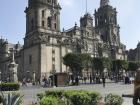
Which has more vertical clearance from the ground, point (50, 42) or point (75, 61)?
point (50, 42)

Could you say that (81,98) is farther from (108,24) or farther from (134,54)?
(134,54)

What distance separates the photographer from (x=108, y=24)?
10100 cm

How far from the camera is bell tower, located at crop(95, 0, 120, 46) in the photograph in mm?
101169

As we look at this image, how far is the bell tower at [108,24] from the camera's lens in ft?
332

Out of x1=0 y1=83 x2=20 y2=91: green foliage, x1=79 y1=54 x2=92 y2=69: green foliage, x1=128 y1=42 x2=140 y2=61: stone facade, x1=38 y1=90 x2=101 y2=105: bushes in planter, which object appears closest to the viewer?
x1=38 y1=90 x2=101 y2=105: bushes in planter

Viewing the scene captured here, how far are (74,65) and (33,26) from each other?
66.2 feet

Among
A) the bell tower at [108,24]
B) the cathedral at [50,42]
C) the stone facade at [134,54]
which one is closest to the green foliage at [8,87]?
the cathedral at [50,42]

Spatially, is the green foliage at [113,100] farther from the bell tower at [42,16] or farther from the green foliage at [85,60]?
the bell tower at [42,16]

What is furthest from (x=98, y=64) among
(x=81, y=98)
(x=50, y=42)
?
(x=81, y=98)

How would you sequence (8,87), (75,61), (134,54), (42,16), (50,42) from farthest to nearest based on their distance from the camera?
(134,54) < (42,16) < (50,42) < (75,61) < (8,87)

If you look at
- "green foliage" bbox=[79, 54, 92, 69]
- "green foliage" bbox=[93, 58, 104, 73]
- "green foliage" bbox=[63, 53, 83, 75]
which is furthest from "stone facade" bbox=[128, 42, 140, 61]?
"green foliage" bbox=[63, 53, 83, 75]

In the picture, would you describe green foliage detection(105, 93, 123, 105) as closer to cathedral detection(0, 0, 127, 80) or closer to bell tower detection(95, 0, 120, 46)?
cathedral detection(0, 0, 127, 80)

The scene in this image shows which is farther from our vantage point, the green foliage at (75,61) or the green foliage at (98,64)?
the green foliage at (98,64)

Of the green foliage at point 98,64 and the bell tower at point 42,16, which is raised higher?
the bell tower at point 42,16
